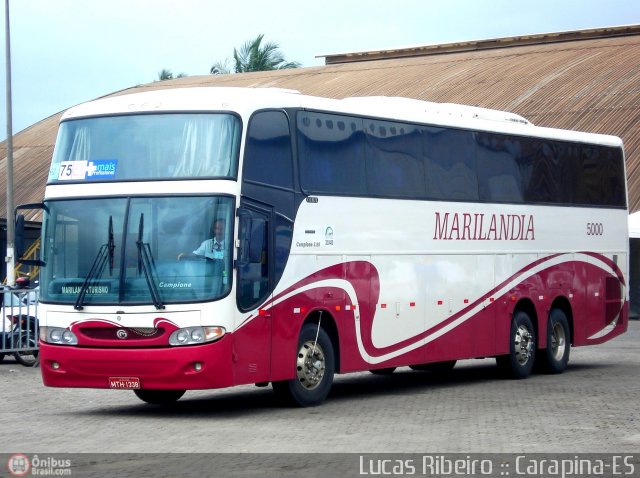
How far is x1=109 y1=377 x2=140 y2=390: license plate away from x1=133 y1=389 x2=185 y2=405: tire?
1.81 meters

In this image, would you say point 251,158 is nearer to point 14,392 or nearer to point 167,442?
point 167,442

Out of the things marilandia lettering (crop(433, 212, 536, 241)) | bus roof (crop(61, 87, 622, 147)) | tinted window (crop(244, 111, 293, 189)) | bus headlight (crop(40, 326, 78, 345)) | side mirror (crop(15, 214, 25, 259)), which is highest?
bus roof (crop(61, 87, 622, 147))

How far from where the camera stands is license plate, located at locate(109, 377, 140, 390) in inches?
581

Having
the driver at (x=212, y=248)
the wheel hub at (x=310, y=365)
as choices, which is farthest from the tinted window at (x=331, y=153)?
the wheel hub at (x=310, y=365)

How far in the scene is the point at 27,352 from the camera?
23.5m

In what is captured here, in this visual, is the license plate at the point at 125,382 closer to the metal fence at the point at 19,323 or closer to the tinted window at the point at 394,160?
the tinted window at the point at 394,160

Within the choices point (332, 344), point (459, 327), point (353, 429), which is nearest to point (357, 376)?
point (459, 327)

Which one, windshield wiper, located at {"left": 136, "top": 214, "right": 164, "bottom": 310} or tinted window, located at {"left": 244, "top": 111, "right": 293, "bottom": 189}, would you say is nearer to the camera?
windshield wiper, located at {"left": 136, "top": 214, "right": 164, "bottom": 310}

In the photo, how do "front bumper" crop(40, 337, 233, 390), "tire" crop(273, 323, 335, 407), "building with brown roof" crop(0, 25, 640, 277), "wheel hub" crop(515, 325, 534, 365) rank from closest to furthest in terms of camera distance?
"front bumper" crop(40, 337, 233, 390) → "tire" crop(273, 323, 335, 407) → "wheel hub" crop(515, 325, 534, 365) → "building with brown roof" crop(0, 25, 640, 277)

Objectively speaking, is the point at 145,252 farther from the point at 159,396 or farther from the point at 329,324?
the point at 329,324

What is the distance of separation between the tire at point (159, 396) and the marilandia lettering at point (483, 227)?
14.8 feet

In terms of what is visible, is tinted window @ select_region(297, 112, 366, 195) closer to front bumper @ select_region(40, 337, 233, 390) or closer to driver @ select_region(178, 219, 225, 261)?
driver @ select_region(178, 219, 225, 261)

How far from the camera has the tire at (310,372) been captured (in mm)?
15953

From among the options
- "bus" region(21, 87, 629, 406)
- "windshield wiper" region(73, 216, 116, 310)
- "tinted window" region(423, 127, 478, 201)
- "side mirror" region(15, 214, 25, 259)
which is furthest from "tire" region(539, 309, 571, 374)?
Result: "side mirror" region(15, 214, 25, 259)
